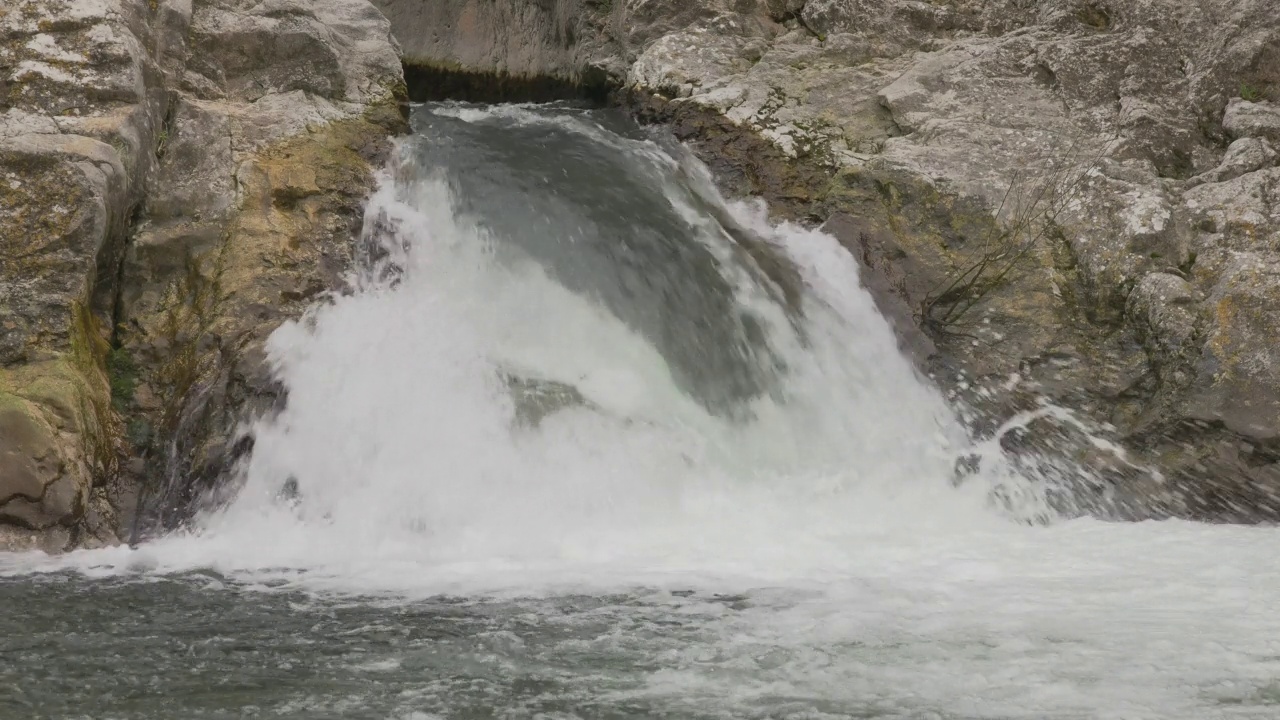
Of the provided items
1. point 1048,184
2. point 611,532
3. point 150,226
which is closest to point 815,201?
point 1048,184

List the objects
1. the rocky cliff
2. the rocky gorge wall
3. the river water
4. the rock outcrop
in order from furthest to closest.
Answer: the rocky cliff
the rocky gorge wall
the rock outcrop
the river water

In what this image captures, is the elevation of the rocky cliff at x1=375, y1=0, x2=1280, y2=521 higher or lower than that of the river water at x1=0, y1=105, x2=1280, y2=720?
higher

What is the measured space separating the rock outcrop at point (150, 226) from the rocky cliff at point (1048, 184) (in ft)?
10.5

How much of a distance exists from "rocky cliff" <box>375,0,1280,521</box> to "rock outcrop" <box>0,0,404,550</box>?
3187mm

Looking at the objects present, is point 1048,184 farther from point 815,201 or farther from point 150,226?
point 150,226

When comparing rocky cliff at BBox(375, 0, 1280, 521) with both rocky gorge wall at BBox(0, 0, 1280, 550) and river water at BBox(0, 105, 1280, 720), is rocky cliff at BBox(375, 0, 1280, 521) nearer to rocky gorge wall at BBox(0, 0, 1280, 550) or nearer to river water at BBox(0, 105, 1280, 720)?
rocky gorge wall at BBox(0, 0, 1280, 550)

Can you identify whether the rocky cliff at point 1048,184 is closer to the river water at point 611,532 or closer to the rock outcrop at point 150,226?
the river water at point 611,532

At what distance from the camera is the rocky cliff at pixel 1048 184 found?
21.0 ft

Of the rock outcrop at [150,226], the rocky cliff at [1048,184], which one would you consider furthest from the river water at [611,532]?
the rocky cliff at [1048,184]

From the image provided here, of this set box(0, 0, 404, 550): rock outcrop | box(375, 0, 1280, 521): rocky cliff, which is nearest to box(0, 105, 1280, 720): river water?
box(0, 0, 404, 550): rock outcrop

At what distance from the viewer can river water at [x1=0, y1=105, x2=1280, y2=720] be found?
10.6 feet

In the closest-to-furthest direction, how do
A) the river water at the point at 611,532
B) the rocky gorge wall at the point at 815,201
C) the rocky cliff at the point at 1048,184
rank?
1. the river water at the point at 611,532
2. the rocky gorge wall at the point at 815,201
3. the rocky cliff at the point at 1048,184

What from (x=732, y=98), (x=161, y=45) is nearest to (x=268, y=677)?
(x=161, y=45)

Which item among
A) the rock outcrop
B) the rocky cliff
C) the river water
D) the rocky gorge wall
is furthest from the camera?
the rocky cliff
